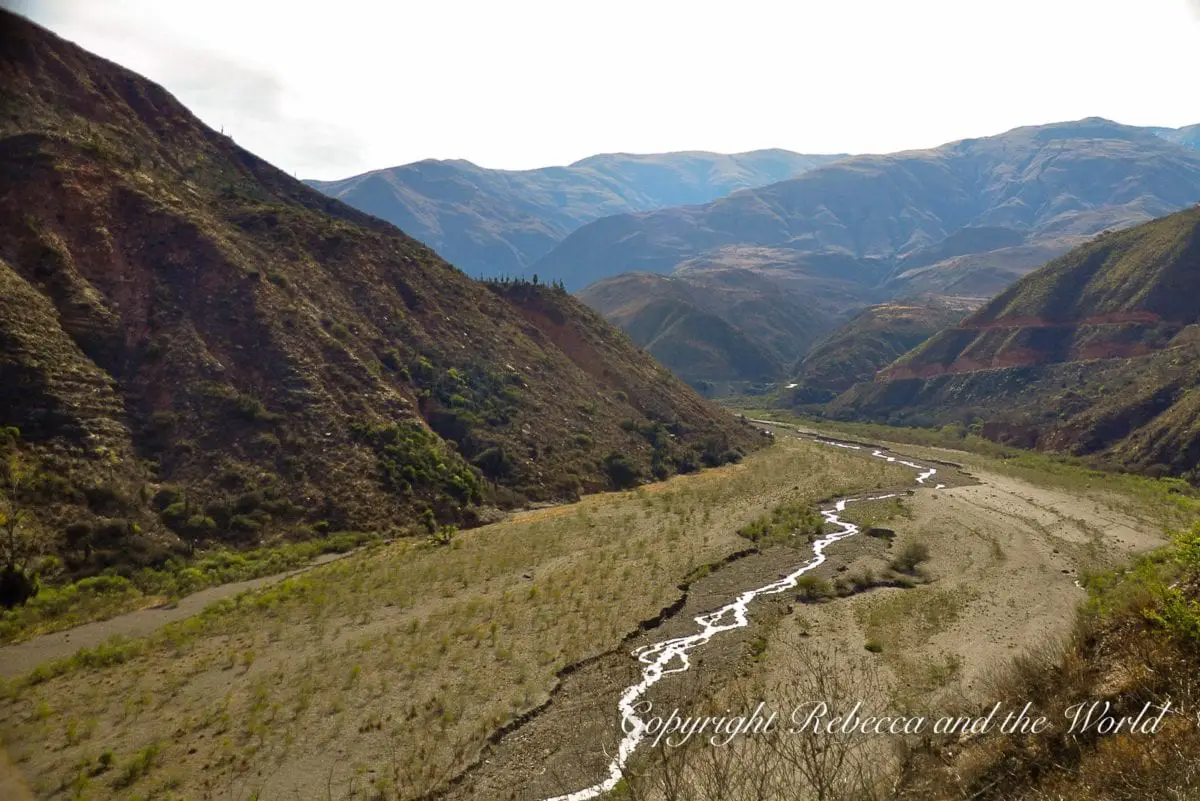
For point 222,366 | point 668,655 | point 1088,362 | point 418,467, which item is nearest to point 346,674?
point 668,655

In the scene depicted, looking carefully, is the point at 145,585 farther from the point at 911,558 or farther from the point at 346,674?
the point at 911,558

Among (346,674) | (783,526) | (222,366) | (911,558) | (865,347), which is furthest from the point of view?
(865,347)

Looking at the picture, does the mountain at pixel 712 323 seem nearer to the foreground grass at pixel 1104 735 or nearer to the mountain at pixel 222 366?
the mountain at pixel 222 366

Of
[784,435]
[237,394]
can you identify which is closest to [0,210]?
[237,394]

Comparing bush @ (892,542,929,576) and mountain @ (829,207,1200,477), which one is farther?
mountain @ (829,207,1200,477)

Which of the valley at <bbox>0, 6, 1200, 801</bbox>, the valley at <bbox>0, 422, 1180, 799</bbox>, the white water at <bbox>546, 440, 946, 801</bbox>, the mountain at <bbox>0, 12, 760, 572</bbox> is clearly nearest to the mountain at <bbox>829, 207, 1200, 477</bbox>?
the valley at <bbox>0, 6, 1200, 801</bbox>

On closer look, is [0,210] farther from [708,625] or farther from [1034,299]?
[1034,299]

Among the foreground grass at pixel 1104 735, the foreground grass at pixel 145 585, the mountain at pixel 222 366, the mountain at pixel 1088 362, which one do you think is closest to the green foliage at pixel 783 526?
the mountain at pixel 222 366

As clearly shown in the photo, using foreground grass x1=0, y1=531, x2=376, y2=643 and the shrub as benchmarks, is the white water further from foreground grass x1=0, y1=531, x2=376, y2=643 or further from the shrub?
foreground grass x1=0, y1=531, x2=376, y2=643
